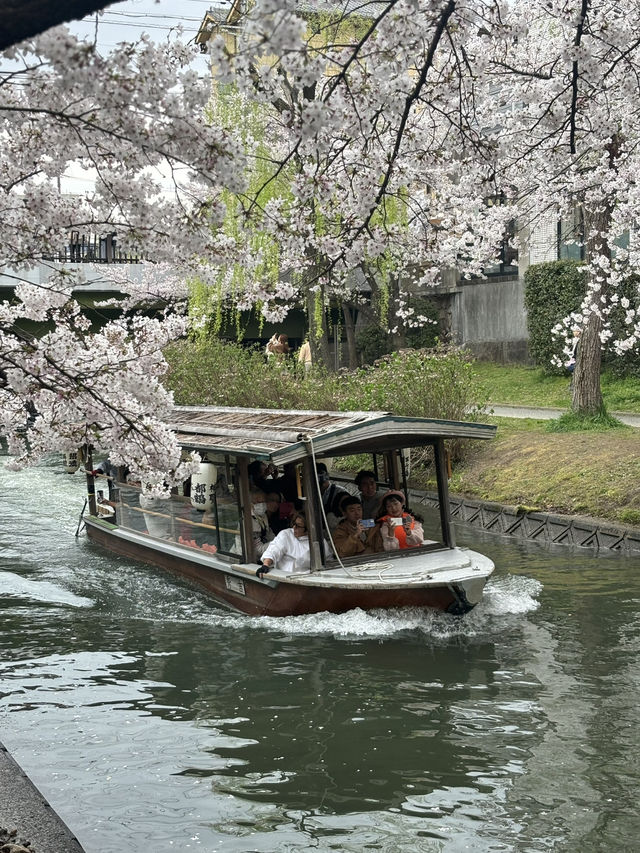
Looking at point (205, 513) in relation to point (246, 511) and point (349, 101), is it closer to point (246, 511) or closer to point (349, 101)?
point (246, 511)

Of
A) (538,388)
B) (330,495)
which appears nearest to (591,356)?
(538,388)

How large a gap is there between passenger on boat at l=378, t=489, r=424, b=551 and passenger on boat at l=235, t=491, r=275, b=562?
1389 mm

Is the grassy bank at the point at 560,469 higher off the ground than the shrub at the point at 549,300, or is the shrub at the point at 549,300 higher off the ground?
the shrub at the point at 549,300

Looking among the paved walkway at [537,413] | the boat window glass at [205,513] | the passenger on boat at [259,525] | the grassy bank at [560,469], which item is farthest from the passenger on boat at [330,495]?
the paved walkway at [537,413]

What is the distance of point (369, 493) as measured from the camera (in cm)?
1251

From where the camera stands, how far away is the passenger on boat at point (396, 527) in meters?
11.7

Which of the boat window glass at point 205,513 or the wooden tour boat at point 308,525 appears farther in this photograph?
the boat window glass at point 205,513

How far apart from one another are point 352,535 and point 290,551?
0.70 metres

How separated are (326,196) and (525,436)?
45.0 ft

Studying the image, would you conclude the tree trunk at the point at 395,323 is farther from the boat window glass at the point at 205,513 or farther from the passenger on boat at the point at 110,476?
the boat window glass at the point at 205,513

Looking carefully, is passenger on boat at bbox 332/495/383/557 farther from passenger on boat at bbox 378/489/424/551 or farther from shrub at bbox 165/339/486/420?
shrub at bbox 165/339/486/420

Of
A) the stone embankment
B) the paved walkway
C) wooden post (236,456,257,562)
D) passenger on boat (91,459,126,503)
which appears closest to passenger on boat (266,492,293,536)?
wooden post (236,456,257,562)

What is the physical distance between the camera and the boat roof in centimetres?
1091

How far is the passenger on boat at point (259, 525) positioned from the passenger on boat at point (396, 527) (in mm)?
1389
